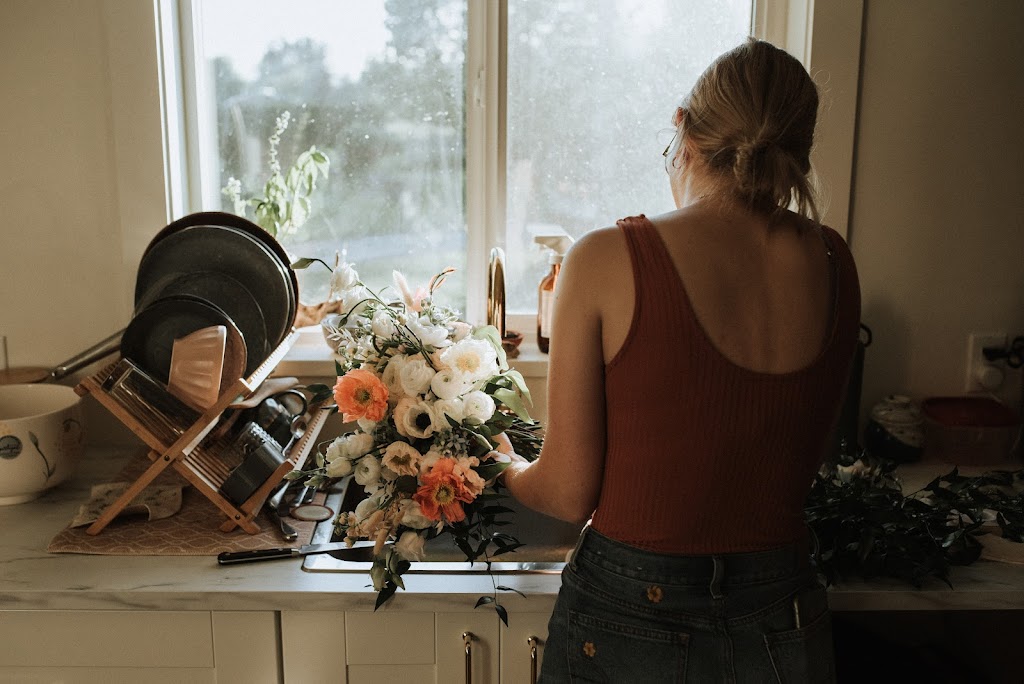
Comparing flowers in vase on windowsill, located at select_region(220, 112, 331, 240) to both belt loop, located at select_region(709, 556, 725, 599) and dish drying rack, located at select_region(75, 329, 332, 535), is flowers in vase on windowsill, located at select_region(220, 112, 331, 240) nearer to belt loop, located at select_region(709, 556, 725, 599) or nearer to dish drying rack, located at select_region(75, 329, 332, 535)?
Result: dish drying rack, located at select_region(75, 329, 332, 535)

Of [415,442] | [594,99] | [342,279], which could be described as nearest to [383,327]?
[415,442]

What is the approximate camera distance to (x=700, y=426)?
3.20 feet

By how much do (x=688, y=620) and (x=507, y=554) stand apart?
54 centimetres

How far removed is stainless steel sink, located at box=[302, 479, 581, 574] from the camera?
1.37 m

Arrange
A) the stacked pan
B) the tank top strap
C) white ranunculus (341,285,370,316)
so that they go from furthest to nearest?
the stacked pan, white ranunculus (341,285,370,316), the tank top strap

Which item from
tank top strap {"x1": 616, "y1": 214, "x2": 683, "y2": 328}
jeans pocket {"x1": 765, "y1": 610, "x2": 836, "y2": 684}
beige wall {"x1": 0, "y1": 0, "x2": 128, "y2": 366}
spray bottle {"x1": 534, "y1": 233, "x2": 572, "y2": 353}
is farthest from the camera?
spray bottle {"x1": 534, "y1": 233, "x2": 572, "y2": 353}

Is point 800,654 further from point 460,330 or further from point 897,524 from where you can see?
point 460,330

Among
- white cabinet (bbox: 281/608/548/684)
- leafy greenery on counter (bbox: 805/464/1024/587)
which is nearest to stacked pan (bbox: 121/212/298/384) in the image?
white cabinet (bbox: 281/608/548/684)

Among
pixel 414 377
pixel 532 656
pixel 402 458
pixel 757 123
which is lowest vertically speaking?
pixel 532 656

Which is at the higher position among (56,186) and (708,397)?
(56,186)

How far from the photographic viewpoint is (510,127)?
194 cm

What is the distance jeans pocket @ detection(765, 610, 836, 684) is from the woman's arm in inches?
10.1

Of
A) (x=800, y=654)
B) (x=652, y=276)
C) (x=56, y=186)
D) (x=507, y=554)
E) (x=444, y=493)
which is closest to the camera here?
(x=652, y=276)

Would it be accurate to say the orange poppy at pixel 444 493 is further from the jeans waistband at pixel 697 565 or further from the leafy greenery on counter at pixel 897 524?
the leafy greenery on counter at pixel 897 524
